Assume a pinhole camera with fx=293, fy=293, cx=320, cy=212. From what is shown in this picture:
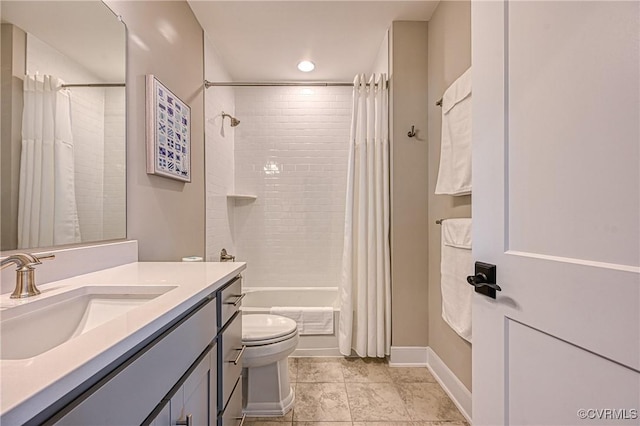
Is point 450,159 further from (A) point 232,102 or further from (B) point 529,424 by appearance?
(A) point 232,102

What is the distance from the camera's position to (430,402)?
1.77 metres

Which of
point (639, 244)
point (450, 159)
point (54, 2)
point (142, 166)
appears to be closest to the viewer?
point (639, 244)

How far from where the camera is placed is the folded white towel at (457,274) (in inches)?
59.0

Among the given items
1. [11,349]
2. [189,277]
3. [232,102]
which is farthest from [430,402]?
[232,102]

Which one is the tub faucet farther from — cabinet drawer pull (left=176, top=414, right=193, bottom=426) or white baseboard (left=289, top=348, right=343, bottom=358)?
cabinet drawer pull (left=176, top=414, right=193, bottom=426)

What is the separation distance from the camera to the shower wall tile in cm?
246

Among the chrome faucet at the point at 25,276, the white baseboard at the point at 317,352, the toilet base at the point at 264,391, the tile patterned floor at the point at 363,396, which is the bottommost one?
the tile patterned floor at the point at 363,396

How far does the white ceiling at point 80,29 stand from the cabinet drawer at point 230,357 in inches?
45.3

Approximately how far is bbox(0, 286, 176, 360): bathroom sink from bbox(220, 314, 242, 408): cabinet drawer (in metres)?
0.37

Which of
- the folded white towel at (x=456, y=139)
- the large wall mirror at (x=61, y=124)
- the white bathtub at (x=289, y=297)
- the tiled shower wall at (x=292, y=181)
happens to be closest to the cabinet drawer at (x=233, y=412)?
the large wall mirror at (x=61, y=124)

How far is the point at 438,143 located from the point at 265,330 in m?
1.63

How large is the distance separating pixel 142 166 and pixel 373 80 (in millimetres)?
1746

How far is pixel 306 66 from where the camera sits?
9.23 feet

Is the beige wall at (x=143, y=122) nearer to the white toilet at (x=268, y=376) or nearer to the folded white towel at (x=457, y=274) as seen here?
the white toilet at (x=268, y=376)
